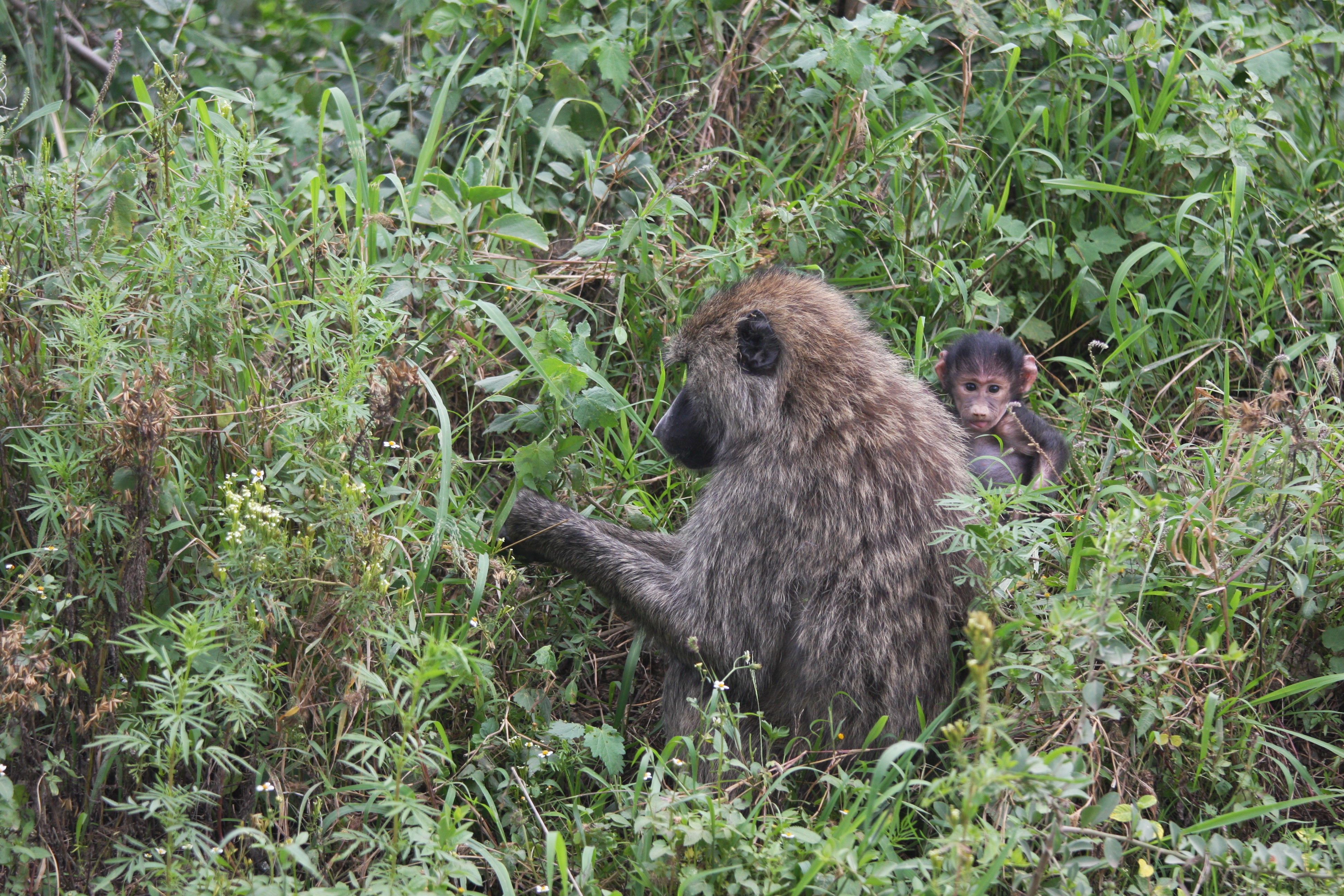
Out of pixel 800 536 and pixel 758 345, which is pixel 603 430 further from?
pixel 800 536

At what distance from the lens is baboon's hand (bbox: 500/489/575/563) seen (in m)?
3.85

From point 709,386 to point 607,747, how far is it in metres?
1.11

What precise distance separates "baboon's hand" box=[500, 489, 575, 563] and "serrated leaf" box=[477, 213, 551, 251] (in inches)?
36.8

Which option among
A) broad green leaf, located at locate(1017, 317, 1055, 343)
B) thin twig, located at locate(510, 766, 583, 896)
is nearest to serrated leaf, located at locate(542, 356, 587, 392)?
thin twig, located at locate(510, 766, 583, 896)

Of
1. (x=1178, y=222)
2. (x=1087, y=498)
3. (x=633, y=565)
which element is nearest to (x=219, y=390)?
(x=633, y=565)

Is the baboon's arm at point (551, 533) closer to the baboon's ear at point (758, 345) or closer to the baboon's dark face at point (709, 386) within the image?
the baboon's dark face at point (709, 386)

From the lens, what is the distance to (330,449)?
3.16m

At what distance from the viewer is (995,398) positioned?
4.32 metres

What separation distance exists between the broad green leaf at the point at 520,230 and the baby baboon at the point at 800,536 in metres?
0.79

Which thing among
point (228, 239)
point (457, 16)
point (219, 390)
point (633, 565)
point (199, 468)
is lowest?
point (633, 565)

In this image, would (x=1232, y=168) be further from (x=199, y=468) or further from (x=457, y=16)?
(x=199, y=468)

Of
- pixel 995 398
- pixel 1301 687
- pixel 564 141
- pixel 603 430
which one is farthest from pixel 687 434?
pixel 1301 687

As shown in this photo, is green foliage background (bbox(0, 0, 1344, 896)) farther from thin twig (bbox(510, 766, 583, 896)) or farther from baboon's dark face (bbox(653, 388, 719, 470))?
baboon's dark face (bbox(653, 388, 719, 470))

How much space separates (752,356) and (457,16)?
2.23 meters
